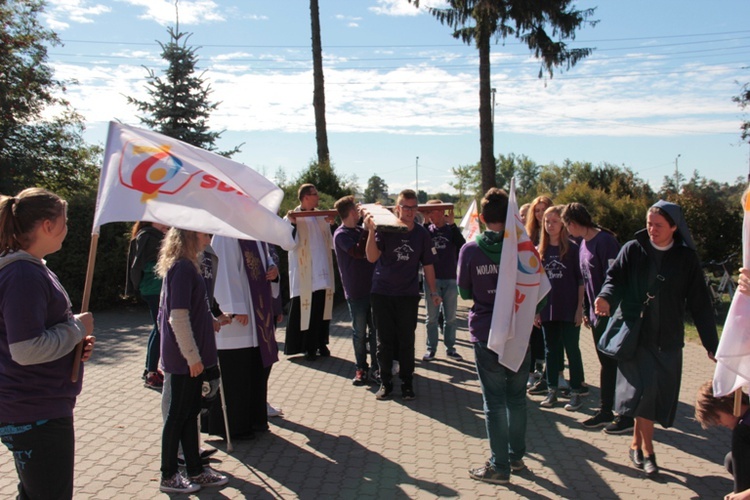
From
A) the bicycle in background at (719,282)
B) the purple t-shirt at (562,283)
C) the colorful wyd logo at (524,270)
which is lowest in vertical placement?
the bicycle in background at (719,282)

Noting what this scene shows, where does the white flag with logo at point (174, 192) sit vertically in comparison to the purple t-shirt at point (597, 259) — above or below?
above

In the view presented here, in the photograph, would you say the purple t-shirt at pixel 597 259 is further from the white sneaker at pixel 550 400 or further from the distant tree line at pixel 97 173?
the distant tree line at pixel 97 173

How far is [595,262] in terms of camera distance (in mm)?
5879

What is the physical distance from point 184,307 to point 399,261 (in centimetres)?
285

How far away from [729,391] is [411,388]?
12.7 feet

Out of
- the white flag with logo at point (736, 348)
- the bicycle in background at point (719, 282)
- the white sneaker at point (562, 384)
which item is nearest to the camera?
the white flag with logo at point (736, 348)

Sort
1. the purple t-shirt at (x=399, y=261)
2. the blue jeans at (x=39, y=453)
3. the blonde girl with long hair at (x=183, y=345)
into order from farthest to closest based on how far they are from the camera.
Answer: the purple t-shirt at (x=399, y=261) < the blonde girl with long hair at (x=183, y=345) < the blue jeans at (x=39, y=453)

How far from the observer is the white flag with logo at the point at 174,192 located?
3.82m

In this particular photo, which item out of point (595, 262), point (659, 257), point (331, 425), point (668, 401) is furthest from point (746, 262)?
point (331, 425)

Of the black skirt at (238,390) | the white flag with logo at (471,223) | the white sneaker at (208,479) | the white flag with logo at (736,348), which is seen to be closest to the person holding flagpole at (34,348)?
the white sneaker at (208,479)

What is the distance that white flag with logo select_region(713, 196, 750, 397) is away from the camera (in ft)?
10.4

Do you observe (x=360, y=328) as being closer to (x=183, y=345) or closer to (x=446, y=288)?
(x=446, y=288)

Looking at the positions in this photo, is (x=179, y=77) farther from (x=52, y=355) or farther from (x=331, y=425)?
(x=52, y=355)

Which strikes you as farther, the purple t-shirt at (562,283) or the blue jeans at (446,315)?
Answer: the blue jeans at (446,315)
